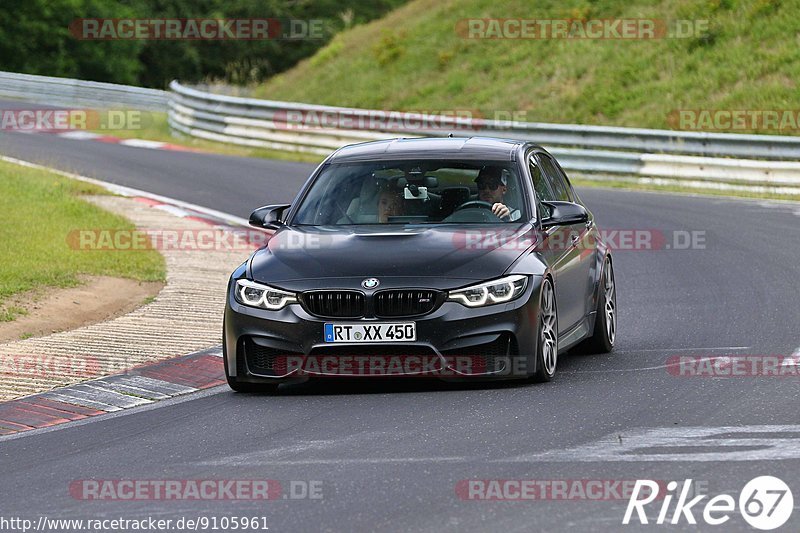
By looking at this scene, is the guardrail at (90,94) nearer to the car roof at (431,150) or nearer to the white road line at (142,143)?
the white road line at (142,143)

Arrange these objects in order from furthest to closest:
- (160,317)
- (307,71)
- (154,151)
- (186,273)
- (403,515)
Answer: (307,71) → (154,151) → (186,273) → (160,317) → (403,515)

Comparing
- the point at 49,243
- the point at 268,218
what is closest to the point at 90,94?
the point at 49,243

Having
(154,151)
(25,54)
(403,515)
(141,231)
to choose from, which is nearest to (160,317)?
(141,231)

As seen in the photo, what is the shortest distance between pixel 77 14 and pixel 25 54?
124 inches

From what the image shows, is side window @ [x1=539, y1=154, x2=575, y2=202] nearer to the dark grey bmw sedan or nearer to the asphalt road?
the dark grey bmw sedan

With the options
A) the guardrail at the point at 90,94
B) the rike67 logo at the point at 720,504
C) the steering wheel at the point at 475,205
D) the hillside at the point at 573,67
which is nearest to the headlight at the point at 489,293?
the steering wheel at the point at 475,205

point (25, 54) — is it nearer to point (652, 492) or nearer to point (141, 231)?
point (141, 231)

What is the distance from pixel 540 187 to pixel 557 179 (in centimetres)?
76

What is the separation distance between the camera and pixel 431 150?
10750mm

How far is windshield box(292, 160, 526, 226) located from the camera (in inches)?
408

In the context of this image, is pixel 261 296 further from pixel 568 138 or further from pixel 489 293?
pixel 568 138

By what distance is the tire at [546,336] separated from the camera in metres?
9.50

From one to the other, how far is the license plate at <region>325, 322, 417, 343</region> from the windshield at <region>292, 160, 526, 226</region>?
127cm

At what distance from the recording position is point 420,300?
30.3 feet
